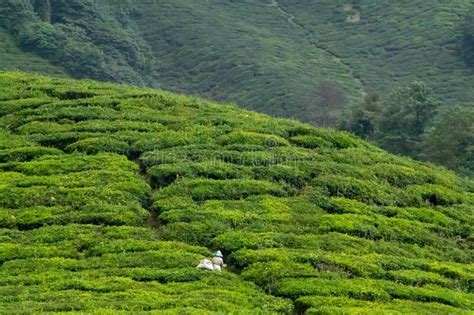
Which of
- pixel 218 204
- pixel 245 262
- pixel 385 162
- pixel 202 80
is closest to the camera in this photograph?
pixel 245 262

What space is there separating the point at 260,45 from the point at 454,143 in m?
57.6

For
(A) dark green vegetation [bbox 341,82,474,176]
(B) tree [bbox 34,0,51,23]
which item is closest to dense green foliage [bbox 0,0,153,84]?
(B) tree [bbox 34,0,51,23]

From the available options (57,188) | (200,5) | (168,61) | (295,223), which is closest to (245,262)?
Answer: (295,223)

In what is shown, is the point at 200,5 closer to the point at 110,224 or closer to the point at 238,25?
the point at 238,25

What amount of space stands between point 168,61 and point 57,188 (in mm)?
88136

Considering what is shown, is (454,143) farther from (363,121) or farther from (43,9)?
(43,9)

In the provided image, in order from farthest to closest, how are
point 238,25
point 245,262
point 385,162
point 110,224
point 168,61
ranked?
point 238,25
point 168,61
point 385,162
point 110,224
point 245,262

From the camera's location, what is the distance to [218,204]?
79.8 feet

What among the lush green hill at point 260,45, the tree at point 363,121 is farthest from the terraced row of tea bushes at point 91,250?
→ the lush green hill at point 260,45

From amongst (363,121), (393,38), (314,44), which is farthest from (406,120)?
(314,44)

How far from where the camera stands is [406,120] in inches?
2576

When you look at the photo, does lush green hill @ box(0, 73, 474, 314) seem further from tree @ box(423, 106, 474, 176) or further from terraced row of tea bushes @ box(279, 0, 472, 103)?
terraced row of tea bushes @ box(279, 0, 472, 103)

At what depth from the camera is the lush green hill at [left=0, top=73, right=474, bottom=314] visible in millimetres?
18484

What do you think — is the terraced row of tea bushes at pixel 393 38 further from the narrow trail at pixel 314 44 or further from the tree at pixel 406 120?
the tree at pixel 406 120
